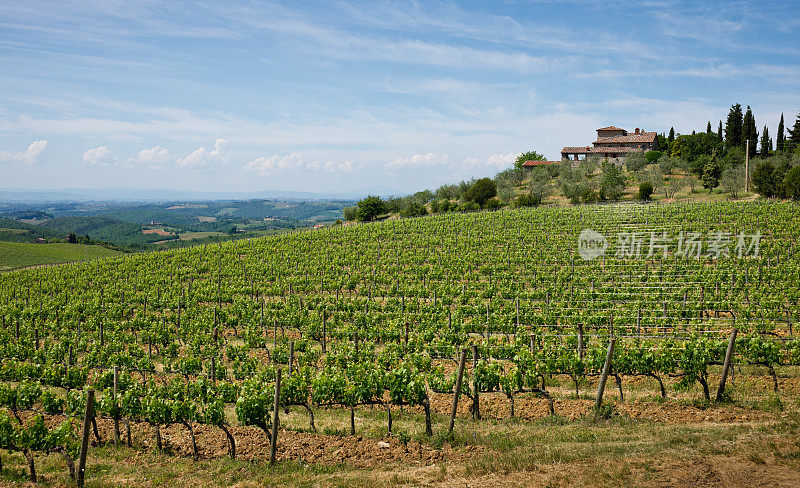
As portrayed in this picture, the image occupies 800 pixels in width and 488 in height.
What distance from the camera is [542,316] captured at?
19891mm

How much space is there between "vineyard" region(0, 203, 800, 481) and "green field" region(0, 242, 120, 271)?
4274 centimetres

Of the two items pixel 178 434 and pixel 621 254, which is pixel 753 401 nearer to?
pixel 178 434

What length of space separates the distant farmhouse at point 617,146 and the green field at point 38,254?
93.4 meters

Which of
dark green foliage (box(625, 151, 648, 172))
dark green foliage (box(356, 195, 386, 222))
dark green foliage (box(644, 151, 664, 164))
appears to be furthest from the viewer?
dark green foliage (box(644, 151, 664, 164))

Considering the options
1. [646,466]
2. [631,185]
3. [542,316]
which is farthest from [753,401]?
[631,185]

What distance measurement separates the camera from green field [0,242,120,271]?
244 feet

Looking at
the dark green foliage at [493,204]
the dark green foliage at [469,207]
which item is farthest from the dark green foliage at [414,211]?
the dark green foliage at [493,204]

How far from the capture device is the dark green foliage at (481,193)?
77125 mm

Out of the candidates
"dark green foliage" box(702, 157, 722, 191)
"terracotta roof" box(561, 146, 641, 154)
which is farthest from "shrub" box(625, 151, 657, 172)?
"dark green foliage" box(702, 157, 722, 191)

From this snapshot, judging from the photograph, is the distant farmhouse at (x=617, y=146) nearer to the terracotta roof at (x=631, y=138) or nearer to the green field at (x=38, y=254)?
the terracotta roof at (x=631, y=138)

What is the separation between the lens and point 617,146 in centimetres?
10169

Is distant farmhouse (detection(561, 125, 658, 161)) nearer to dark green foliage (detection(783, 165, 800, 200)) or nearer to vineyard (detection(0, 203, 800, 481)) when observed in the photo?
dark green foliage (detection(783, 165, 800, 200))

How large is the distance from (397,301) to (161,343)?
10995 millimetres

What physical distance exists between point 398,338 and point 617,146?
98308mm
